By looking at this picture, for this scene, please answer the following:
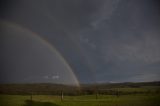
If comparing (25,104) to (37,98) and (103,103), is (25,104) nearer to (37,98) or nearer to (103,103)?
(37,98)

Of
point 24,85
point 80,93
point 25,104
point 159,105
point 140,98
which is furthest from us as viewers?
point 24,85

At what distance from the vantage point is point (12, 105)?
1415 cm

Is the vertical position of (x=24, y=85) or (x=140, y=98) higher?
(x=24, y=85)

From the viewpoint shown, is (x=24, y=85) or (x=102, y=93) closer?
(x=102, y=93)

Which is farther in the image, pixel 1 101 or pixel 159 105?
pixel 1 101

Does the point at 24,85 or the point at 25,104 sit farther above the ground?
the point at 24,85

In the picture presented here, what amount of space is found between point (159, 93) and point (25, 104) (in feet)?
27.0

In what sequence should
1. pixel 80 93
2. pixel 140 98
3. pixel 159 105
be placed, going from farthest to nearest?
pixel 80 93, pixel 140 98, pixel 159 105

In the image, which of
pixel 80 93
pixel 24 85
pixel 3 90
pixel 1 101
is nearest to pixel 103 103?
pixel 80 93

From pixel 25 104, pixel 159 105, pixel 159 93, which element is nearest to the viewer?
pixel 159 105

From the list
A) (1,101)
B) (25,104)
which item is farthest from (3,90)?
(25,104)

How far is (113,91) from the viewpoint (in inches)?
730

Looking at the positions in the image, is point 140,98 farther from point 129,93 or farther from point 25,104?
point 25,104

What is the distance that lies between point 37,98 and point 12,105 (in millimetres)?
1638
